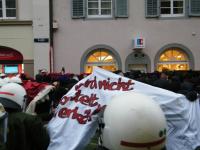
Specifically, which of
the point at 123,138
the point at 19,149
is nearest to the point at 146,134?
the point at 123,138

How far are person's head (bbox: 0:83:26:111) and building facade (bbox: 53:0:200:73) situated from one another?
15.3 meters

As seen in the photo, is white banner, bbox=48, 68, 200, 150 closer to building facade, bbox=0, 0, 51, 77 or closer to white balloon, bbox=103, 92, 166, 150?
white balloon, bbox=103, 92, 166, 150

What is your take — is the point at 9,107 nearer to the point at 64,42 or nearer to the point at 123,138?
the point at 123,138

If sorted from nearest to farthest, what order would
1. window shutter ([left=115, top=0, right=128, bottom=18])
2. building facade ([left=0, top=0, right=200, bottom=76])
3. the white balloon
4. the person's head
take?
the white balloon → the person's head → building facade ([left=0, top=0, right=200, bottom=76]) → window shutter ([left=115, top=0, right=128, bottom=18])

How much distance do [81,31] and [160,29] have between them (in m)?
3.43

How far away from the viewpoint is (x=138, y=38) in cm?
1892

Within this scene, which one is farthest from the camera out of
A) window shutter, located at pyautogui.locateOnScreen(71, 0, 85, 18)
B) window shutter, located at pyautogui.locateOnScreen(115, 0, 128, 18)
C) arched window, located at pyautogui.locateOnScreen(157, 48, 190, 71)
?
arched window, located at pyautogui.locateOnScreen(157, 48, 190, 71)

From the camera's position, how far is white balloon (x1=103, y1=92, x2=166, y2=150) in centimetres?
214

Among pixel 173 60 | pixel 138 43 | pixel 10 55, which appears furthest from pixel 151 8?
pixel 10 55

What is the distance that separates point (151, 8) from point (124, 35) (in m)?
1.72

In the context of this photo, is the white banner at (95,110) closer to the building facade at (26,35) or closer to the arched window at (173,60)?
the building facade at (26,35)

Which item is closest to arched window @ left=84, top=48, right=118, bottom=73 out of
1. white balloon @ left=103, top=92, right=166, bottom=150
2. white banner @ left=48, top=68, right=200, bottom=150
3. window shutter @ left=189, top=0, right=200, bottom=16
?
window shutter @ left=189, top=0, right=200, bottom=16

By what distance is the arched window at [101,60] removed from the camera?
19.3 meters

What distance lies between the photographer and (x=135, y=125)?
84.9 inches
